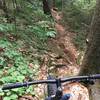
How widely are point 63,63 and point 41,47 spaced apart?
0.91 m

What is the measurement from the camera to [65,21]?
12.5 metres

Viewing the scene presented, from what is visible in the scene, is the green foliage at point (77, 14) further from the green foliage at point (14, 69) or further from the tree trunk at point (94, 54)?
the tree trunk at point (94, 54)

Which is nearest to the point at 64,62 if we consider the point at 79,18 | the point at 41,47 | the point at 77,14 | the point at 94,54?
the point at 41,47

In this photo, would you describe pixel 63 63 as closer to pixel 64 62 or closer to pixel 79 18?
pixel 64 62

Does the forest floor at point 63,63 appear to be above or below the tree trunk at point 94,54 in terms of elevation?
below

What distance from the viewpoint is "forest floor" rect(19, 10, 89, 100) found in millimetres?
5219

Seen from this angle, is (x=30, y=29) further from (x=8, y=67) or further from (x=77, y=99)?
(x=77, y=99)

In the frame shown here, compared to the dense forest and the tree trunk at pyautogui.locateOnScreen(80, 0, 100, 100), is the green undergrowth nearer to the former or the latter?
the dense forest

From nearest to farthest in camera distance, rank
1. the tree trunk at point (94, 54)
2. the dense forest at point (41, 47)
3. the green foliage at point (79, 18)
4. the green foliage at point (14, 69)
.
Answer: the tree trunk at point (94, 54) < the dense forest at point (41, 47) < the green foliage at point (14, 69) < the green foliage at point (79, 18)

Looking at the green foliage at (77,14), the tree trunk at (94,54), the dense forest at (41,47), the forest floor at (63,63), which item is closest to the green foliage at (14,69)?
the dense forest at (41,47)

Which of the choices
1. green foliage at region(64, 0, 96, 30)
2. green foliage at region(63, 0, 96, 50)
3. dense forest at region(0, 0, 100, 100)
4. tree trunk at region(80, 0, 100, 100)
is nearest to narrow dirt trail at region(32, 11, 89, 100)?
dense forest at region(0, 0, 100, 100)

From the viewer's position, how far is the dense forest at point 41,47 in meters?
5.42

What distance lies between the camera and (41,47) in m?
8.13

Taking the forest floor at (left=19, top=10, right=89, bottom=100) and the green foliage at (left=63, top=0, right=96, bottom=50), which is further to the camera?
the green foliage at (left=63, top=0, right=96, bottom=50)
